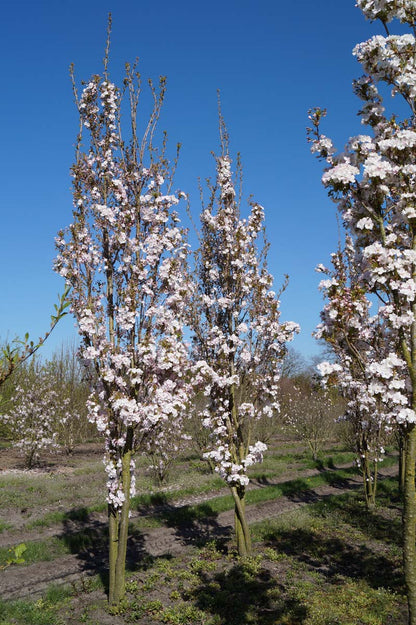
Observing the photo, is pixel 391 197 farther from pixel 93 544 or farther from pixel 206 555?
pixel 93 544

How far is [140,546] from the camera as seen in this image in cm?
1023

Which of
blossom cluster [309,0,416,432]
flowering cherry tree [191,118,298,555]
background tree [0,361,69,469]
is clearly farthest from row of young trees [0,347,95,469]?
blossom cluster [309,0,416,432]

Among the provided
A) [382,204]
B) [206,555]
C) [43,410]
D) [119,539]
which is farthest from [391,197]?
[43,410]

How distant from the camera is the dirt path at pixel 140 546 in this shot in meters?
8.15

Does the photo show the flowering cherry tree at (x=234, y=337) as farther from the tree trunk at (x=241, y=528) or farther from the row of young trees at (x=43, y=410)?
the row of young trees at (x=43, y=410)

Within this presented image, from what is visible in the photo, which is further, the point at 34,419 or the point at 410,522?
the point at 34,419

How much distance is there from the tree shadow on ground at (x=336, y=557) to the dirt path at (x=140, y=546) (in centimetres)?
153

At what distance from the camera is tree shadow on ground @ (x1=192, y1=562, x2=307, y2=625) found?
6.65 meters

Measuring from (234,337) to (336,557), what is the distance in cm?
497

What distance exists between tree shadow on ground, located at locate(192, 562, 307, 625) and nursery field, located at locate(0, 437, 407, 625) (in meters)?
0.02

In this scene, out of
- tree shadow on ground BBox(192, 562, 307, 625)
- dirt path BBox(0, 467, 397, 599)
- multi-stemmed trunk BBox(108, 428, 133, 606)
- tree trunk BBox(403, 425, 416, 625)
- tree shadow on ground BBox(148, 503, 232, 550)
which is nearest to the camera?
tree trunk BBox(403, 425, 416, 625)

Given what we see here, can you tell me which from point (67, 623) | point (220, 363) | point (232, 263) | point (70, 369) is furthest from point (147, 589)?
point (70, 369)

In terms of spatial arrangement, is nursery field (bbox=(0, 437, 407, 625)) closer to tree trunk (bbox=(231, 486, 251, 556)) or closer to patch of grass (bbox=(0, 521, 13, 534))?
patch of grass (bbox=(0, 521, 13, 534))

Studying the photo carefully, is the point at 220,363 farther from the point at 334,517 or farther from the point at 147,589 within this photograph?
the point at 334,517
